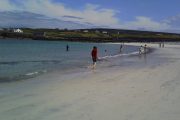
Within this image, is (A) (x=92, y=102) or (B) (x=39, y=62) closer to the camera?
(A) (x=92, y=102)

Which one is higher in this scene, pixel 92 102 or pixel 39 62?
pixel 92 102

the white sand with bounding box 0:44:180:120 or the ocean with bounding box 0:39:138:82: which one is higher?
the white sand with bounding box 0:44:180:120

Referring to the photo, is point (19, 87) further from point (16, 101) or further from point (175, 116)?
point (175, 116)

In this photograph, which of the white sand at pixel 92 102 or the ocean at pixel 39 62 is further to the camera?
the ocean at pixel 39 62

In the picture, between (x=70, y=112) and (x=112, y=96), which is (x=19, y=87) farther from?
(x=70, y=112)

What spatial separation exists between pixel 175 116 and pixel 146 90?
4743 mm

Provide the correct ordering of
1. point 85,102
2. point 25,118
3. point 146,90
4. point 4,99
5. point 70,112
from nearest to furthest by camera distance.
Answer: point 25,118 → point 70,112 → point 85,102 → point 4,99 → point 146,90

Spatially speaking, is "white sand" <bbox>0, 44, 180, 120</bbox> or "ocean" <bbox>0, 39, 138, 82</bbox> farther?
"ocean" <bbox>0, 39, 138, 82</bbox>

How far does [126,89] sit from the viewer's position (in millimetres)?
14789

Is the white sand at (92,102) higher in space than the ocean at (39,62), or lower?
higher

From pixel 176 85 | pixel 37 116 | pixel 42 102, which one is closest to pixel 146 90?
pixel 176 85

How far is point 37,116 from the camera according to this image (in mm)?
9695

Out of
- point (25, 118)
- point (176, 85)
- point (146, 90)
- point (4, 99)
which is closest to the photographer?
point (25, 118)

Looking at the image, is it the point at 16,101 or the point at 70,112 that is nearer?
the point at 70,112
